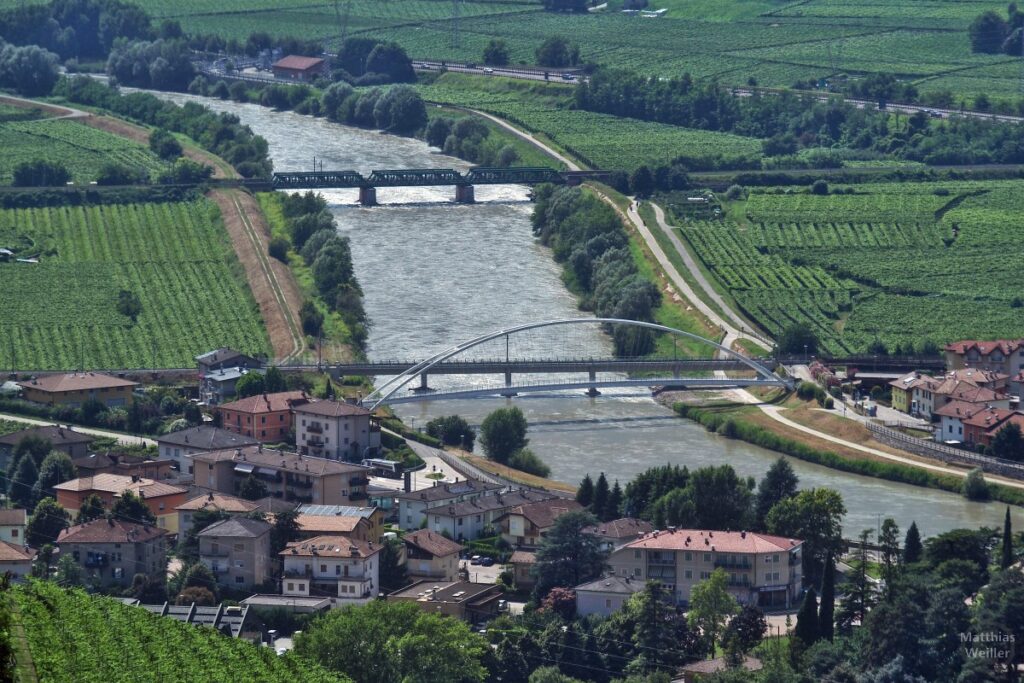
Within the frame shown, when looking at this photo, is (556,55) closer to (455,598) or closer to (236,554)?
(236,554)

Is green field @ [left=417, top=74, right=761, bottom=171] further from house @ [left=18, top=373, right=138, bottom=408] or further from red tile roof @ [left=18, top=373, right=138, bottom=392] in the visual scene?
house @ [left=18, top=373, right=138, bottom=408]

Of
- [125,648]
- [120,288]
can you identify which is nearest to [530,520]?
[125,648]

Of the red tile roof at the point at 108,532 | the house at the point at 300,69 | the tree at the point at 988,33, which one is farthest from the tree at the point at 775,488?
the tree at the point at 988,33

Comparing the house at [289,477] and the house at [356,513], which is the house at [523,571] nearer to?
the house at [356,513]

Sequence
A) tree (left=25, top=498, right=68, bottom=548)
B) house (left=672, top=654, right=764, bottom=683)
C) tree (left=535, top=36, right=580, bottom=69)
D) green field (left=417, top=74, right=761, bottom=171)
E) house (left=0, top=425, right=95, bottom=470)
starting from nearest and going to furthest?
house (left=672, top=654, right=764, bottom=683) → tree (left=25, top=498, right=68, bottom=548) → house (left=0, top=425, right=95, bottom=470) → green field (left=417, top=74, right=761, bottom=171) → tree (left=535, top=36, right=580, bottom=69)

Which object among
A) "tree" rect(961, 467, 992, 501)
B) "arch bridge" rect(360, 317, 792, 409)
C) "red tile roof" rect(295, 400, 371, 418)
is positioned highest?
"red tile roof" rect(295, 400, 371, 418)

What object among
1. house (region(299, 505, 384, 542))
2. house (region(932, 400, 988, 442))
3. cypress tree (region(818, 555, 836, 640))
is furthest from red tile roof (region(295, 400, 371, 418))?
cypress tree (region(818, 555, 836, 640))
